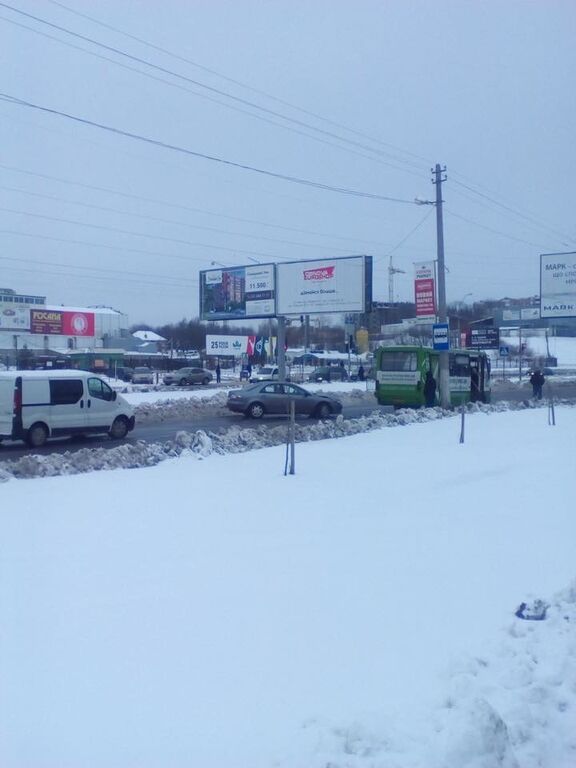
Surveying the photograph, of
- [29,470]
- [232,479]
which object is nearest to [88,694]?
[232,479]

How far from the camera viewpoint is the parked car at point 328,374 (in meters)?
66.8

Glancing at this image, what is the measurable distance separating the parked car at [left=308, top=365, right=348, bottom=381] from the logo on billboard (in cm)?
1839

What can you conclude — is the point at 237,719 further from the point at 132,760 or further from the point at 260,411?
the point at 260,411

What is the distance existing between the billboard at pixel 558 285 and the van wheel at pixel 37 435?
29.7 metres

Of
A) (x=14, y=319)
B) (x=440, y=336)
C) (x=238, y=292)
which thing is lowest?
(x=440, y=336)

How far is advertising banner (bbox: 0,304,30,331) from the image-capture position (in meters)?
72.7

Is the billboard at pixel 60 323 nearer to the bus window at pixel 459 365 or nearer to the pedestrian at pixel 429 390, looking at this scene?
the bus window at pixel 459 365

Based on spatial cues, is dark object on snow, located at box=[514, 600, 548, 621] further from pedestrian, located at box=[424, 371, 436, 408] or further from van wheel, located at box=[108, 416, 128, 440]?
pedestrian, located at box=[424, 371, 436, 408]

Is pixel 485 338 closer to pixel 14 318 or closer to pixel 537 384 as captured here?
pixel 537 384

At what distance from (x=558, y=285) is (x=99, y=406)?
28.5m

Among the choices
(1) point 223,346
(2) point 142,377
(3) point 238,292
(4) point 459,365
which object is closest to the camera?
(4) point 459,365

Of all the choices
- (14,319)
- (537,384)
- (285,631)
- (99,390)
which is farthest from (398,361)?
(14,319)

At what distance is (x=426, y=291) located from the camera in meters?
31.3

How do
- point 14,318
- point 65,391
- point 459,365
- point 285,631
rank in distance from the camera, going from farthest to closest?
point 14,318 → point 459,365 → point 65,391 → point 285,631
